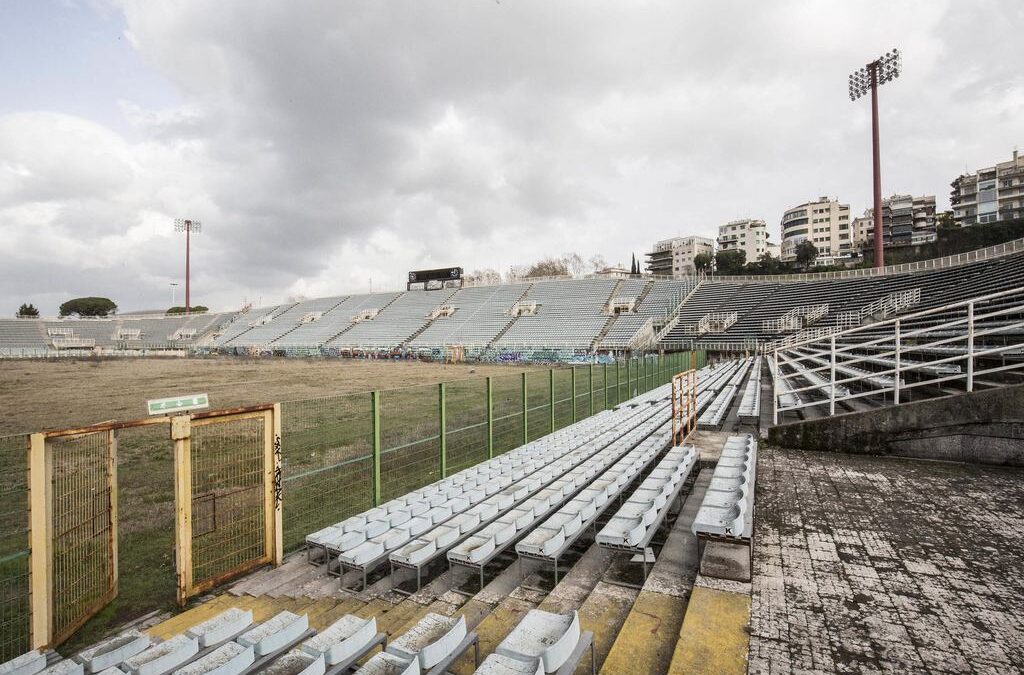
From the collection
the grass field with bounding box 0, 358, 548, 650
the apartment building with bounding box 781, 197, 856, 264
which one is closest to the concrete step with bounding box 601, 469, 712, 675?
the grass field with bounding box 0, 358, 548, 650

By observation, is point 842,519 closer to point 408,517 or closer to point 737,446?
point 737,446

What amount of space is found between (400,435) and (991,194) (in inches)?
3950

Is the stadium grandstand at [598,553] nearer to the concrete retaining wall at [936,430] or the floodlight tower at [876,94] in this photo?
the concrete retaining wall at [936,430]

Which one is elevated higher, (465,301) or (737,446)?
(465,301)

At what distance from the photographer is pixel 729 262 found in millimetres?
74000

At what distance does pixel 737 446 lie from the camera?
21.6ft

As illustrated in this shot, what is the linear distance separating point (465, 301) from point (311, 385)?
39654 mm

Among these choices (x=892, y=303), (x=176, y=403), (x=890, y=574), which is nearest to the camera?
(x=890, y=574)

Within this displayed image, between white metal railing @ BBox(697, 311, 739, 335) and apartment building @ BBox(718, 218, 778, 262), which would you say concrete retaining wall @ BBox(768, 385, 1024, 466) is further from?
apartment building @ BBox(718, 218, 778, 262)

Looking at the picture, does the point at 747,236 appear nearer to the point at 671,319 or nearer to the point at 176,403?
the point at 671,319

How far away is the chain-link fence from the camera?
6.48m

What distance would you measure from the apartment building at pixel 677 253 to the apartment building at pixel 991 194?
39059 mm

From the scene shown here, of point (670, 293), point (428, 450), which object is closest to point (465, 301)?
point (670, 293)

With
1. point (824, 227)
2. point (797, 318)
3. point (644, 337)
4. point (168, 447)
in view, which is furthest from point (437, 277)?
point (824, 227)
